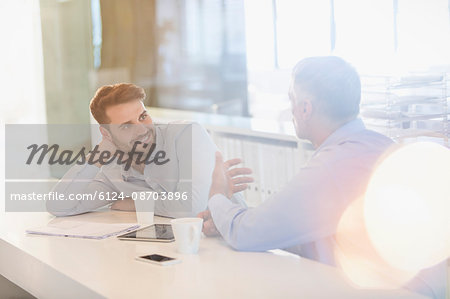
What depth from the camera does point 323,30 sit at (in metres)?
3.93

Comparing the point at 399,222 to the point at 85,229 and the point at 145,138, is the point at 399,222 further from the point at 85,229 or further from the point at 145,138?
the point at 145,138

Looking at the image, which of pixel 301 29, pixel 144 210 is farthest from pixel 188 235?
pixel 301 29

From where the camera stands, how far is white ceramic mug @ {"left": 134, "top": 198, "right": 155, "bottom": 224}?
1.77 metres

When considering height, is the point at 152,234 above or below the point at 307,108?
below

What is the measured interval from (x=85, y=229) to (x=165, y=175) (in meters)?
0.47

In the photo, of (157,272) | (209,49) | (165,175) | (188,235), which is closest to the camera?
(157,272)

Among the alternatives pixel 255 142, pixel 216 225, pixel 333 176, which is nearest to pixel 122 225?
pixel 216 225

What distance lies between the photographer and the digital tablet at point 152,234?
153 cm

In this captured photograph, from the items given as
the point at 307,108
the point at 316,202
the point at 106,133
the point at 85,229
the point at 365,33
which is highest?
the point at 365,33

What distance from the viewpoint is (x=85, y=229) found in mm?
1687

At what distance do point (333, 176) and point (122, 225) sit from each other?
670 mm

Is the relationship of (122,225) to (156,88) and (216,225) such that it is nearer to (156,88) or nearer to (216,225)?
(216,225)

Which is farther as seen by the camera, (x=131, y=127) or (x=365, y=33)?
(x=365, y=33)

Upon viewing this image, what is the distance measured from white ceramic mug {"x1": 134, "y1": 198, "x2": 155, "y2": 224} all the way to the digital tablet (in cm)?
11
